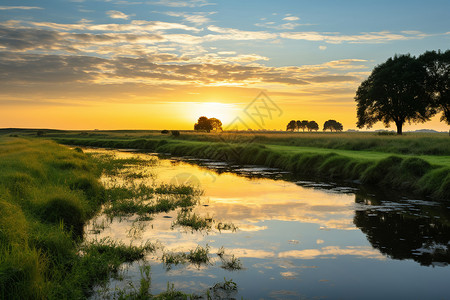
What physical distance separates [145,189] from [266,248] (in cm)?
1097

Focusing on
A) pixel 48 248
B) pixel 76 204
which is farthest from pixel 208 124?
pixel 48 248

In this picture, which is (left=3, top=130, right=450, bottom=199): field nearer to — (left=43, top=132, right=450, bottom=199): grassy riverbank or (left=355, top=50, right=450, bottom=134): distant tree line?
(left=43, top=132, right=450, bottom=199): grassy riverbank

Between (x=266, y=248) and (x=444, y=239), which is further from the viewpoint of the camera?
(x=444, y=239)

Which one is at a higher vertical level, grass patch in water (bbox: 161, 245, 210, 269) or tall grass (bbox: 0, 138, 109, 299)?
tall grass (bbox: 0, 138, 109, 299)

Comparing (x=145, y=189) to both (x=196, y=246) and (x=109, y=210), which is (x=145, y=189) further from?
(x=196, y=246)

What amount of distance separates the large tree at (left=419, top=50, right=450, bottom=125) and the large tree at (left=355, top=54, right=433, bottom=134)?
3.47ft

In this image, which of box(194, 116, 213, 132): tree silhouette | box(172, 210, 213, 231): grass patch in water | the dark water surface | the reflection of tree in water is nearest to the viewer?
the dark water surface

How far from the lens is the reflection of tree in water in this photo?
424 inches

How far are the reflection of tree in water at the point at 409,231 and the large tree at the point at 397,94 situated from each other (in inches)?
1834

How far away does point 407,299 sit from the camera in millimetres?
7809

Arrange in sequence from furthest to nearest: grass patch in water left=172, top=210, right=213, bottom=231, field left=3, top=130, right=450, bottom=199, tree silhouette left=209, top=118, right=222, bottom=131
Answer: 1. tree silhouette left=209, top=118, right=222, bottom=131
2. field left=3, top=130, right=450, bottom=199
3. grass patch in water left=172, top=210, right=213, bottom=231

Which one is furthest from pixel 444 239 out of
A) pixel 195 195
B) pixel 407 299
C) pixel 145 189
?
pixel 145 189

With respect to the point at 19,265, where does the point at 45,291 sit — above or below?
below

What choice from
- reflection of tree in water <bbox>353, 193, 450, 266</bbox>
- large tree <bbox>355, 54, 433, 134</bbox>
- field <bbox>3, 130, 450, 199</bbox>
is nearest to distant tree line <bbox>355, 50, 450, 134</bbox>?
large tree <bbox>355, 54, 433, 134</bbox>
